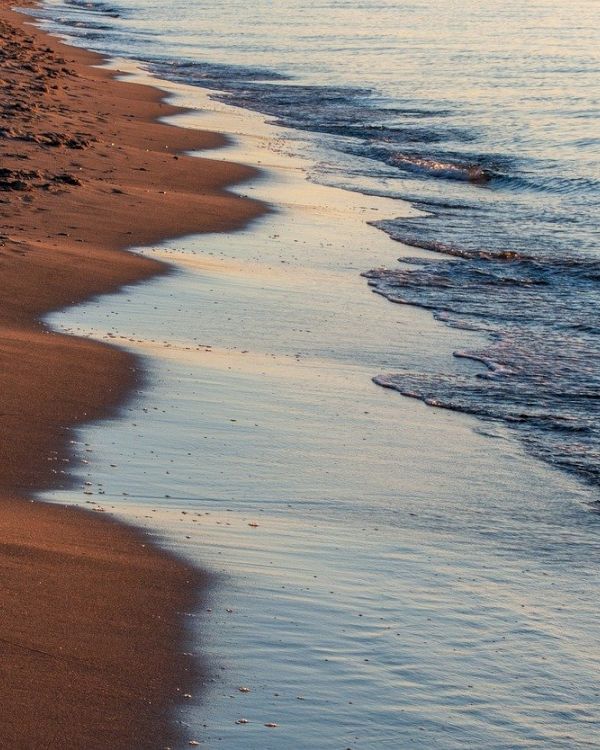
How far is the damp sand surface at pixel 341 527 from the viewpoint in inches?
157

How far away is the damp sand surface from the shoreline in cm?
17

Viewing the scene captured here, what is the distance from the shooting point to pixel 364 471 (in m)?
6.16

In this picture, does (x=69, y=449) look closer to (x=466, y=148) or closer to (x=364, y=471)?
(x=364, y=471)

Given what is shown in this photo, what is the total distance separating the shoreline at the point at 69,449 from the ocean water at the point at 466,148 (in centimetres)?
209

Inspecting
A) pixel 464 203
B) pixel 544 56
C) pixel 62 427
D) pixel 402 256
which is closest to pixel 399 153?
pixel 464 203

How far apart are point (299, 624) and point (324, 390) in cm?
308

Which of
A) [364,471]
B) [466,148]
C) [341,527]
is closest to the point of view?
[341,527]

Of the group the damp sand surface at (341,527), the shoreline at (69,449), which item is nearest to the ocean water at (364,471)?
the damp sand surface at (341,527)

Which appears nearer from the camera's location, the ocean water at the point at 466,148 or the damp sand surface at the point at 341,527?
the damp sand surface at the point at 341,527

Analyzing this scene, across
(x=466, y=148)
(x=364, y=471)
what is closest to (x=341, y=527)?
(x=364, y=471)

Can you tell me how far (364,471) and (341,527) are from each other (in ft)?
2.49

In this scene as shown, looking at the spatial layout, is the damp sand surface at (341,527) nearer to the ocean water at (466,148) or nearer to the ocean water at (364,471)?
the ocean water at (364,471)

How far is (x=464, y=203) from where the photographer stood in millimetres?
15664

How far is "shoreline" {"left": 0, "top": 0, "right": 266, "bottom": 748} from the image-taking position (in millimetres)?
3830
